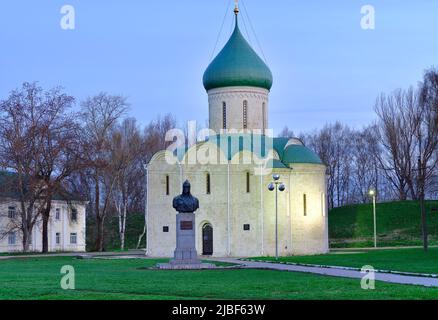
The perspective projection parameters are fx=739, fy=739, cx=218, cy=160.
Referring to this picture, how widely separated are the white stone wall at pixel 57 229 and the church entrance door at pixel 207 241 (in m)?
12.0

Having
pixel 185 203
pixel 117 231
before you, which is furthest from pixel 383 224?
pixel 185 203

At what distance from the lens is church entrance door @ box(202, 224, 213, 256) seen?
40094 millimetres

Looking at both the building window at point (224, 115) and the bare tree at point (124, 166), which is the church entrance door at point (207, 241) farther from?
the bare tree at point (124, 166)

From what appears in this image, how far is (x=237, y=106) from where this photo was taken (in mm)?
42312

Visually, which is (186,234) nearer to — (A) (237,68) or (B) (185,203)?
(B) (185,203)

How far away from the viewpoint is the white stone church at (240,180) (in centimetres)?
3984

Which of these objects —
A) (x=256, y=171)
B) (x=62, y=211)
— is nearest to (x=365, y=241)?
(x=256, y=171)

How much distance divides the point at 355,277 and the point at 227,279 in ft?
11.7

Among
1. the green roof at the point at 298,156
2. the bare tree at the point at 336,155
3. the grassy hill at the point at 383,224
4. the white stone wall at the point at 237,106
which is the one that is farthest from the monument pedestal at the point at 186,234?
the bare tree at the point at 336,155

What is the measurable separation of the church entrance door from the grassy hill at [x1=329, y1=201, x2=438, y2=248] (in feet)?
43.9

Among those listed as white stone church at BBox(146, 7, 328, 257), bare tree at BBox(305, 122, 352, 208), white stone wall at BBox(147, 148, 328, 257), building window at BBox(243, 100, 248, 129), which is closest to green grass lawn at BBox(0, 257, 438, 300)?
white stone wall at BBox(147, 148, 328, 257)

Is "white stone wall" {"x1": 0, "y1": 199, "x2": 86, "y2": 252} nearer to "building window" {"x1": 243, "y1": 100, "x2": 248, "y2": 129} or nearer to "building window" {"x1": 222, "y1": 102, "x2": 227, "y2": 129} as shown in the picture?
"building window" {"x1": 222, "y1": 102, "x2": 227, "y2": 129}
